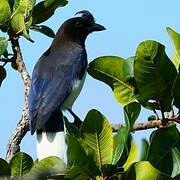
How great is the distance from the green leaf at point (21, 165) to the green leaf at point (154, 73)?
56cm

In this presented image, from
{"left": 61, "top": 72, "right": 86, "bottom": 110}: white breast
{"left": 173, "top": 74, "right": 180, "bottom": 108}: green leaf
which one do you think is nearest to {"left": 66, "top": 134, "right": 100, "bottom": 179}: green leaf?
{"left": 173, "top": 74, "right": 180, "bottom": 108}: green leaf

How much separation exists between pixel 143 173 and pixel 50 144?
6.66ft

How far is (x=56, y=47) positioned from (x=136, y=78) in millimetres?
3071

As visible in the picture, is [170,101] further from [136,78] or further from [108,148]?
[108,148]

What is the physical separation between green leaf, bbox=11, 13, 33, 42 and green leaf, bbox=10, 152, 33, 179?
1381mm

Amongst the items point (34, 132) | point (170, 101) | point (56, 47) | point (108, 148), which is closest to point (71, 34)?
point (56, 47)

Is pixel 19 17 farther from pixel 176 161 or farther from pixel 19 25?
pixel 176 161

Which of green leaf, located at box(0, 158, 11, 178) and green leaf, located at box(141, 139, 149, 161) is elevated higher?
green leaf, located at box(141, 139, 149, 161)

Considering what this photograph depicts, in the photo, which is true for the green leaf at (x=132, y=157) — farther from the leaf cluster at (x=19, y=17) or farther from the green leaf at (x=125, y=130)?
the leaf cluster at (x=19, y=17)

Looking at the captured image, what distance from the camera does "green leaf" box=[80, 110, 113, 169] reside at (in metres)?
2.47

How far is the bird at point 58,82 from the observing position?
170 inches

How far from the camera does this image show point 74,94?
16.9ft

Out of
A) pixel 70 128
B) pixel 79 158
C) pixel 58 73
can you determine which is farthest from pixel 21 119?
pixel 58 73

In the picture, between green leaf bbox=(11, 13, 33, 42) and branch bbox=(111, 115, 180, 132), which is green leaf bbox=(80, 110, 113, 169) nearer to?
branch bbox=(111, 115, 180, 132)
